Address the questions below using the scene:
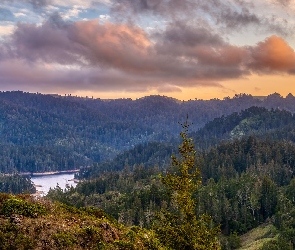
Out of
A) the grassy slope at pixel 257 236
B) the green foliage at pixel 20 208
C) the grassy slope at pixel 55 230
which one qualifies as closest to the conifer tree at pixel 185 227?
the grassy slope at pixel 55 230

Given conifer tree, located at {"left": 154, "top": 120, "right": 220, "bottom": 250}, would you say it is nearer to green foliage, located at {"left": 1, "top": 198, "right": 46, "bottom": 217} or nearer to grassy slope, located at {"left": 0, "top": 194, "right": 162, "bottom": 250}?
grassy slope, located at {"left": 0, "top": 194, "right": 162, "bottom": 250}

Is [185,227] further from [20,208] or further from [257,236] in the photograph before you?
[257,236]

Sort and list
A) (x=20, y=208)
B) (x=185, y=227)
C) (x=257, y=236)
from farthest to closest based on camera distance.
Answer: (x=257, y=236), (x=185, y=227), (x=20, y=208)

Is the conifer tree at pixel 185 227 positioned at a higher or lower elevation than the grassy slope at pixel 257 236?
higher

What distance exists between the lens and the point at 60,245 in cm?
2380

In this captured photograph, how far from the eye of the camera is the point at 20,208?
26.6 meters

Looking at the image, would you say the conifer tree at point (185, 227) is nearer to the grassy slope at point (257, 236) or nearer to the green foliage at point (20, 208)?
the green foliage at point (20, 208)

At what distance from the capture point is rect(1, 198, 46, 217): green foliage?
85.7 feet

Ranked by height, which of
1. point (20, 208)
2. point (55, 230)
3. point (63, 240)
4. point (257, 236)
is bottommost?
point (257, 236)

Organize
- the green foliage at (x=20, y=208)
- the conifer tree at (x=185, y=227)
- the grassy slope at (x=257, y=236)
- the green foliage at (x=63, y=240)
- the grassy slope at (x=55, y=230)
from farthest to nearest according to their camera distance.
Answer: the grassy slope at (x=257, y=236), the conifer tree at (x=185, y=227), the green foliage at (x=20, y=208), the green foliage at (x=63, y=240), the grassy slope at (x=55, y=230)

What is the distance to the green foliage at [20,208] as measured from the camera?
85.7 ft

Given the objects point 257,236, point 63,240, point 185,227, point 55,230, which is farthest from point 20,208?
point 257,236

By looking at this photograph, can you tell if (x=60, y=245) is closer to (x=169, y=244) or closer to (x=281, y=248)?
(x=169, y=244)

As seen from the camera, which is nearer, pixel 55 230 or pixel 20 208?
pixel 55 230
